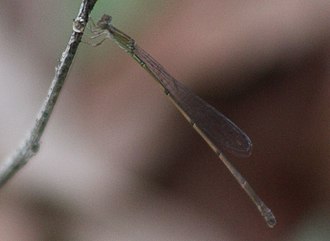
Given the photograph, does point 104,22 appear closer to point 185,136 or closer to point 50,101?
point 50,101

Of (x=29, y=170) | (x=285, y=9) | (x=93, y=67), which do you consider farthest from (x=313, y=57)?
(x=29, y=170)

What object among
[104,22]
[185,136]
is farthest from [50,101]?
[185,136]

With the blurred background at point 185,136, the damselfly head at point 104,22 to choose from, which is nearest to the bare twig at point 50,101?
the damselfly head at point 104,22

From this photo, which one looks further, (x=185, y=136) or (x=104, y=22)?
(x=185, y=136)

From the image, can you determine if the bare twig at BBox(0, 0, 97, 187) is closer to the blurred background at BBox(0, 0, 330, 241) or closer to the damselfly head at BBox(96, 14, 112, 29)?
the damselfly head at BBox(96, 14, 112, 29)

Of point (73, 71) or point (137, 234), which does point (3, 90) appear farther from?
point (137, 234)

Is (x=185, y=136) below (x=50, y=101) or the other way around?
below
